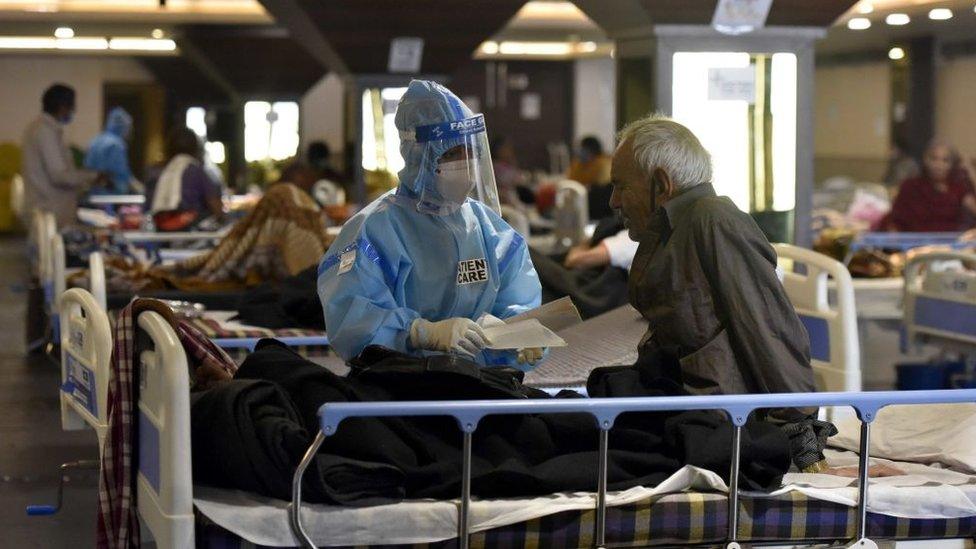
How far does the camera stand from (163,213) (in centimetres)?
905

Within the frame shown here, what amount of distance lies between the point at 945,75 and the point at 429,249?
1435 cm

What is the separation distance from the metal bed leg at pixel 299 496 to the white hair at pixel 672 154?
1.02 metres

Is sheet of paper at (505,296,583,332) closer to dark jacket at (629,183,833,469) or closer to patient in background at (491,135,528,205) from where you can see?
dark jacket at (629,183,833,469)

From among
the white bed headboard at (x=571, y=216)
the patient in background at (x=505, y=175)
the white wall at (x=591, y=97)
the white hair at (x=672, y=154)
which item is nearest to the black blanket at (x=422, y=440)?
the white hair at (x=672, y=154)

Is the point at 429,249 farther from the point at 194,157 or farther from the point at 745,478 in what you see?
the point at 194,157

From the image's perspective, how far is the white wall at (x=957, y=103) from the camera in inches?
633

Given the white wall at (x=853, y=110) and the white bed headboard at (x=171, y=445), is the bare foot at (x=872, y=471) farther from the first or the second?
the white wall at (x=853, y=110)

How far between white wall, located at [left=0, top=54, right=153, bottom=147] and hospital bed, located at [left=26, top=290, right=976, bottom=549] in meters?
16.7

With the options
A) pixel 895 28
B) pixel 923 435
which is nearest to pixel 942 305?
pixel 923 435

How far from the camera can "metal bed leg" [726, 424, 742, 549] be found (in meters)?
2.77

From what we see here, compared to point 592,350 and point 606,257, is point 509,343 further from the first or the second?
point 606,257

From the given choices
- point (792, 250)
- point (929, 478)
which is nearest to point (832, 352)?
point (792, 250)

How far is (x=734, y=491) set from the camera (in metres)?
2.78

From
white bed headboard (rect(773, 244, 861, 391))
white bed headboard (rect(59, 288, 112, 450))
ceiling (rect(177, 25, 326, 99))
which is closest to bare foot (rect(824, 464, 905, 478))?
white bed headboard (rect(773, 244, 861, 391))
